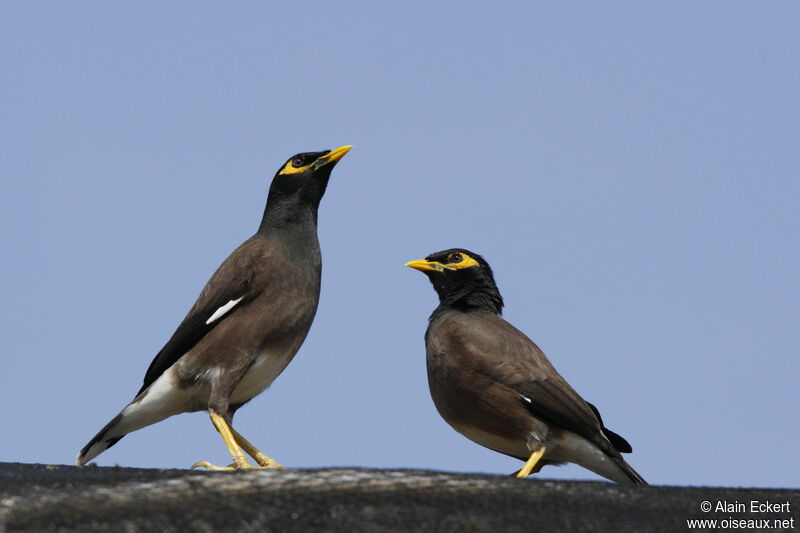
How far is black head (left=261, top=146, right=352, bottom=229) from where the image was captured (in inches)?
250

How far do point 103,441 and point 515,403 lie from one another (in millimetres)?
2379

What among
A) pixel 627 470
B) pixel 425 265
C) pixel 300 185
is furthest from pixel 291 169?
pixel 627 470

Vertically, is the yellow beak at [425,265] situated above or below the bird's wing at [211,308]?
above

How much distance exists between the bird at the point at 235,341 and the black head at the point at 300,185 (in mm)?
250

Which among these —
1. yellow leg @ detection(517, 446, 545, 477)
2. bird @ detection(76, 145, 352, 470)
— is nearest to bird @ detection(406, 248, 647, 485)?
yellow leg @ detection(517, 446, 545, 477)

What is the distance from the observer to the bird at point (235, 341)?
5.53 m

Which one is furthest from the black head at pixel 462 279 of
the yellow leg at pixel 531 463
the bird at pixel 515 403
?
the yellow leg at pixel 531 463

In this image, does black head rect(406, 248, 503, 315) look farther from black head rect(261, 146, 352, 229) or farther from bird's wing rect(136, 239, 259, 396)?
bird's wing rect(136, 239, 259, 396)

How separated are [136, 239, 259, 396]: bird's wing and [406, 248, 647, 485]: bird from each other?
3.93 feet

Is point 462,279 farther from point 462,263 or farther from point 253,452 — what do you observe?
point 253,452

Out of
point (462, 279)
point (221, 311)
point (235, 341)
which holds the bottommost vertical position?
point (235, 341)

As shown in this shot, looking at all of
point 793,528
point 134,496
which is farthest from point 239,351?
point 793,528

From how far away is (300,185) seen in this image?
6430 millimetres

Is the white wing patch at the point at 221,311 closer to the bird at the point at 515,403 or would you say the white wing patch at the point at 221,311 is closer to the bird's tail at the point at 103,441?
the bird's tail at the point at 103,441
